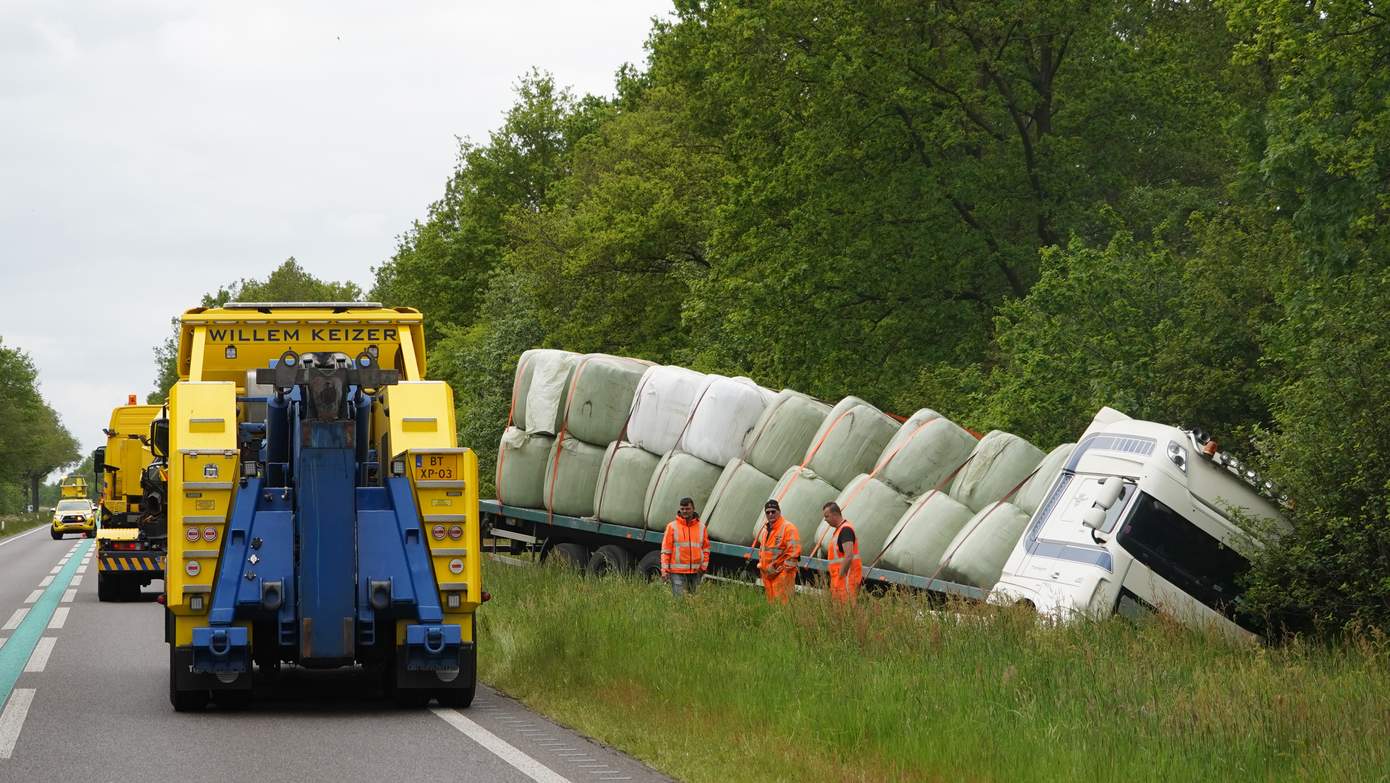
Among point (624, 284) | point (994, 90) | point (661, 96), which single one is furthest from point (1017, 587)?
point (661, 96)

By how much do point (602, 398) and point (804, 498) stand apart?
4665mm

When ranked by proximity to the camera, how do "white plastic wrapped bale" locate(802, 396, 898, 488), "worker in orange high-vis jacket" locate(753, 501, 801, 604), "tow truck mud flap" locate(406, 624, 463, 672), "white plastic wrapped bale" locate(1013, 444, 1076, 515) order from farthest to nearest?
"white plastic wrapped bale" locate(802, 396, 898, 488), "white plastic wrapped bale" locate(1013, 444, 1076, 515), "worker in orange high-vis jacket" locate(753, 501, 801, 604), "tow truck mud flap" locate(406, 624, 463, 672)

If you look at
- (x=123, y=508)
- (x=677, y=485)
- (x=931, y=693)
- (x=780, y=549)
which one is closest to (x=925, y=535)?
(x=780, y=549)

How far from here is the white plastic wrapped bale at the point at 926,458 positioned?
65.6 ft

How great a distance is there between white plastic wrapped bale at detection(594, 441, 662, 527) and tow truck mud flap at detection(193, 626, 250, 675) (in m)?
12.7

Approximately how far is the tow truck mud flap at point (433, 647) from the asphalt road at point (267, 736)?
1.09 ft

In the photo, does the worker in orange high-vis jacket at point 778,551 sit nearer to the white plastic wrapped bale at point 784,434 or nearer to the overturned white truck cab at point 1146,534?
the overturned white truck cab at point 1146,534

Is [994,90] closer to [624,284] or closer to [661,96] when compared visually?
[624,284]

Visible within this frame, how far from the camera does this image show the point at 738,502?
22.1 m

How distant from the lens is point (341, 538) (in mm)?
11305

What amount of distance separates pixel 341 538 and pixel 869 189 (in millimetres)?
22211

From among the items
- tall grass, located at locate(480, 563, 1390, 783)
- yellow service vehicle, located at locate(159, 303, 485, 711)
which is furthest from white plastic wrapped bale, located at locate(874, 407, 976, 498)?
yellow service vehicle, located at locate(159, 303, 485, 711)

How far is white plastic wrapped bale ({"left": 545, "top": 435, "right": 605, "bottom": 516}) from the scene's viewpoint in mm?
24875

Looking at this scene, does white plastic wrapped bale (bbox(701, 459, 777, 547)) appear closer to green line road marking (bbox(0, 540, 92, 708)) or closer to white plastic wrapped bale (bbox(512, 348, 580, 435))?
white plastic wrapped bale (bbox(512, 348, 580, 435))
